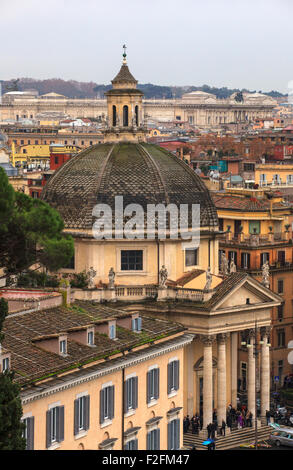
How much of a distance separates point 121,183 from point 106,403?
25489mm

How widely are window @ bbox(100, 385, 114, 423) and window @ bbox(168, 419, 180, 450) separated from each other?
17.9 feet

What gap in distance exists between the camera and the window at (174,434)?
57.9 meters

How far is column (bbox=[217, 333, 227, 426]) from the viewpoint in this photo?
2913 inches

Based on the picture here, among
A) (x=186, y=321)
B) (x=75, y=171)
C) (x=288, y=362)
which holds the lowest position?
(x=288, y=362)

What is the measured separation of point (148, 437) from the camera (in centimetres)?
5591

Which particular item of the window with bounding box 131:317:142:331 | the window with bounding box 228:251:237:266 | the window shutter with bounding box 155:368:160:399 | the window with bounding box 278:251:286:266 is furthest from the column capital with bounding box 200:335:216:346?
the window with bounding box 278:251:286:266

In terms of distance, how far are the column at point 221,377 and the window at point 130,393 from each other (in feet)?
63.2

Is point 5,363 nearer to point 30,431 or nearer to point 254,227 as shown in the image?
point 30,431

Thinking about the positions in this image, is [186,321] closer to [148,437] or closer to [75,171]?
[75,171]

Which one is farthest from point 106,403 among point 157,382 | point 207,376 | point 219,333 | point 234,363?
point 234,363

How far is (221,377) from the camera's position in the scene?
7488cm

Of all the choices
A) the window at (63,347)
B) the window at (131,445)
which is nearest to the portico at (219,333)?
the window at (131,445)
